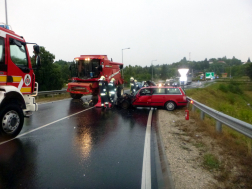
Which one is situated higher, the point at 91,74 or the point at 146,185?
the point at 91,74

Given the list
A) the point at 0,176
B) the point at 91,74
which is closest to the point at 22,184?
the point at 0,176

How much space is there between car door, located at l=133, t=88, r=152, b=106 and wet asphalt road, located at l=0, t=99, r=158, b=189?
454 cm

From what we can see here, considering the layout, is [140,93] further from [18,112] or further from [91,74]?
[18,112]

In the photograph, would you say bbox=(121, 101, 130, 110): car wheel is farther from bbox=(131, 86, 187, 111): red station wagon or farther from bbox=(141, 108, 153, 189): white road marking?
bbox=(141, 108, 153, 189): white road marking

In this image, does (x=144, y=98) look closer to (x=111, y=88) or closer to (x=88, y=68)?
(x=111, y=88)

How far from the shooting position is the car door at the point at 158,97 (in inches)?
507

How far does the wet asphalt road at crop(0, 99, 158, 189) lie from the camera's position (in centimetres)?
400

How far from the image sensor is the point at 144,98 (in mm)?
12977

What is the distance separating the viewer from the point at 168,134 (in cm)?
729

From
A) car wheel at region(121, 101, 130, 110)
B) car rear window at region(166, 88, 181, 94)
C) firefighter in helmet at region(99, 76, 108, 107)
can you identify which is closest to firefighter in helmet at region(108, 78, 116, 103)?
firefighter in helmet at region(99, 76, 108, 107)

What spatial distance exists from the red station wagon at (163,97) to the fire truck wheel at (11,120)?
744cm

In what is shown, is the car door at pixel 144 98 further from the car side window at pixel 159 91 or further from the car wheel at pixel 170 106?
the car wheel at pixel 170 106

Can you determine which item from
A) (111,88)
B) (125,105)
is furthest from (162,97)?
(111,88)

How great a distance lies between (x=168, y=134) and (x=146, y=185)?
3.57 meters
